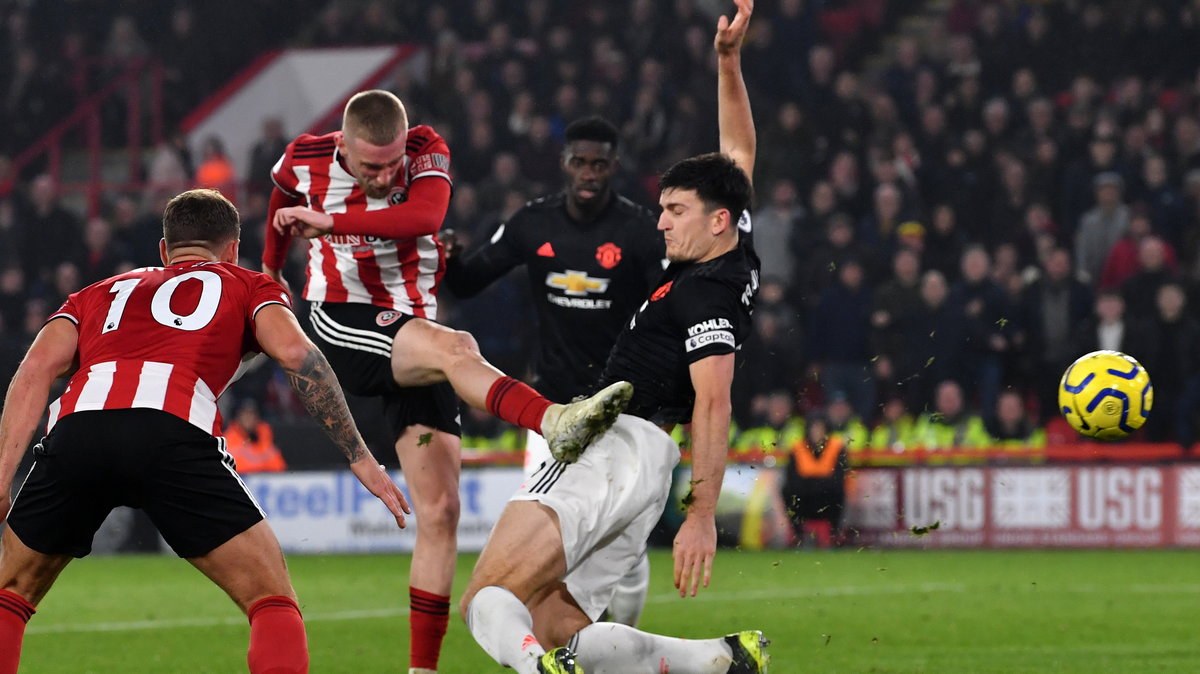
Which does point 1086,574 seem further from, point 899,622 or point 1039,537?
point 899,622

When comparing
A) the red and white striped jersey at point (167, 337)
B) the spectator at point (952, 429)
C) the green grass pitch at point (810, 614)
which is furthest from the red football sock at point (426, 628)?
the spectator at point (952, 429)

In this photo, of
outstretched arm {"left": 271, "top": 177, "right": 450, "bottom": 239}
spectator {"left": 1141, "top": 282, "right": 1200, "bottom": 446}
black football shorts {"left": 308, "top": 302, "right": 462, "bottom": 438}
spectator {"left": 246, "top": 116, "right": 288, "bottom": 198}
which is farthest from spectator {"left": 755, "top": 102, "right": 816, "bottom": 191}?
outstretched arm {"left": 271, "top": 177, "right": 450, "bottom": 239}

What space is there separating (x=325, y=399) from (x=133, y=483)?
676 mm

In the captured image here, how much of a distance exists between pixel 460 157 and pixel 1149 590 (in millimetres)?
10040

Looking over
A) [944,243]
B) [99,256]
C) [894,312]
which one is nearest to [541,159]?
[944,243]

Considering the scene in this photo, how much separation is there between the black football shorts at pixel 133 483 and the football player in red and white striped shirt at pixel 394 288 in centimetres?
156

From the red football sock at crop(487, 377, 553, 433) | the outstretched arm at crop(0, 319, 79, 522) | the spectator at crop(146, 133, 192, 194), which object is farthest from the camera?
the spectator at crop(146, 133, 192, 194)

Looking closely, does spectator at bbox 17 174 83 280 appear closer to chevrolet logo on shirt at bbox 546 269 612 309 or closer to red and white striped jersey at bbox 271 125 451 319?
chevrolet logo on shirt at bbox 546 269 612 309

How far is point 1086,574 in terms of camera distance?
12.2 meters

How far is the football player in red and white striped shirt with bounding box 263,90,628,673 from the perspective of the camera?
673 cm

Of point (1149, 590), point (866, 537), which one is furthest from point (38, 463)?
point (866, 537)

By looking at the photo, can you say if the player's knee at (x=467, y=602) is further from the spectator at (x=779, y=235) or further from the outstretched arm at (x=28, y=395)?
the spectator at (x=779, y=235)

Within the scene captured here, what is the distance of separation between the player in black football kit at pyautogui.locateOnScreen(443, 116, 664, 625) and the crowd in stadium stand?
6.47 metres

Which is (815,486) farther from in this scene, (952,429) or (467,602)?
(467,602)
